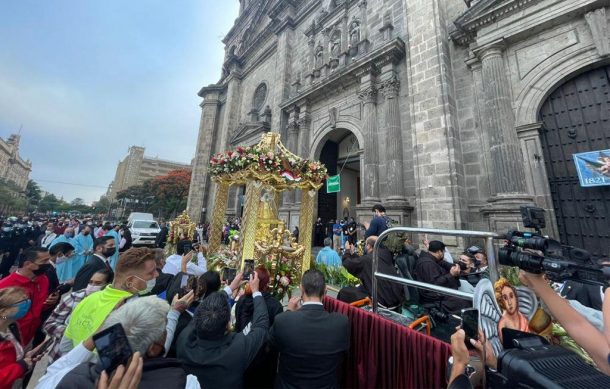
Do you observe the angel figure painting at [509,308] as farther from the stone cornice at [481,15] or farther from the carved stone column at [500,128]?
the stone cornice at [481,15]

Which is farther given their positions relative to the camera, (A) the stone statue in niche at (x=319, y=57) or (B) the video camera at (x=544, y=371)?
(A) the stone statue in niche at (x=319, y=57)

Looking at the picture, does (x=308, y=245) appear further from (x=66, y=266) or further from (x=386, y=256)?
(x=66, y=266)

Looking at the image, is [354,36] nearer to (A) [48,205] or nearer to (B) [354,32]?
(B) [354,32]

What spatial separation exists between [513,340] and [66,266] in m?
8.56

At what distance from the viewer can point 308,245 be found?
6.46 metres

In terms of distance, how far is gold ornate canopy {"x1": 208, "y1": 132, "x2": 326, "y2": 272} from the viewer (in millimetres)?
5508

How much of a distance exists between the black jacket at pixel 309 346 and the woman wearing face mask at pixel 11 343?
1888 millimetres

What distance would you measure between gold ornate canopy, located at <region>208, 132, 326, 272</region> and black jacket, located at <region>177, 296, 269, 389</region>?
11.3ft

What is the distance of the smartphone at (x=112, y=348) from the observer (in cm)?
113

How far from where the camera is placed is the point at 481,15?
7250 mm

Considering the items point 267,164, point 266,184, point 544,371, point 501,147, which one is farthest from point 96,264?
point 501,147

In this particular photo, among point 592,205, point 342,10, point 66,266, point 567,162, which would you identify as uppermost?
point 342,10

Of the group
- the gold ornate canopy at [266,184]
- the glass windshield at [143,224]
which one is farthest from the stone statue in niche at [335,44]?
the glass windshield at [143,224]

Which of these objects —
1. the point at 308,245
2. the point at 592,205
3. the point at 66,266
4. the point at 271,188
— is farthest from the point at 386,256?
the point at 66,266
